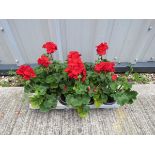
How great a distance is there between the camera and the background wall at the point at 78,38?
2.00 metres

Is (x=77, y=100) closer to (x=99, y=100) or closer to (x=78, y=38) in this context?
(x=99, y=100)

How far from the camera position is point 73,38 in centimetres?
218

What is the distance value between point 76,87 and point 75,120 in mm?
340

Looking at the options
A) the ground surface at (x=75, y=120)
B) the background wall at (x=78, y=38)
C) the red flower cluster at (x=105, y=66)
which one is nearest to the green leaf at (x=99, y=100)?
the ground surface at (x=75, y=120)

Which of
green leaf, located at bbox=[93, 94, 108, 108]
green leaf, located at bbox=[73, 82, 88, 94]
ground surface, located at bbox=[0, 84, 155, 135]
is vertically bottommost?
ground surface, located at bbox=[0, 84, 155, 135]

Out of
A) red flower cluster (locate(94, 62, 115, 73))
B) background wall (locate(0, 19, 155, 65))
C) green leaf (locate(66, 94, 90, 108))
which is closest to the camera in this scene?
red flower cluster (locate(94, 62, 115, 73))

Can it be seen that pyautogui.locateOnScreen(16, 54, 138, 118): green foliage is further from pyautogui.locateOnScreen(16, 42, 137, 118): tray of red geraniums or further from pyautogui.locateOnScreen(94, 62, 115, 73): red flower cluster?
pyautogui.locateOnScreen(94, 62, 115, 73): red flower cluster

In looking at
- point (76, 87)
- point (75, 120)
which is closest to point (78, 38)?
point (76, 87)

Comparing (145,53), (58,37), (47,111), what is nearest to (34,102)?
(47,111)

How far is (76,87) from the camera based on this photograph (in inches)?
62.0

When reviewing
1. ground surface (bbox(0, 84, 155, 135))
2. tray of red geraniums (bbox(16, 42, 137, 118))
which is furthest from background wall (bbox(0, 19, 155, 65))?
ground surface (bbox(0, 84, 155, 135))

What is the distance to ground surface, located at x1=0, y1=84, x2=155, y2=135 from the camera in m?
1.66

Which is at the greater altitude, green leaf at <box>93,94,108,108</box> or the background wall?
the background wall

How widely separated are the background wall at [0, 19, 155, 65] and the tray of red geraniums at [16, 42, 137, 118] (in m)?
0.47
